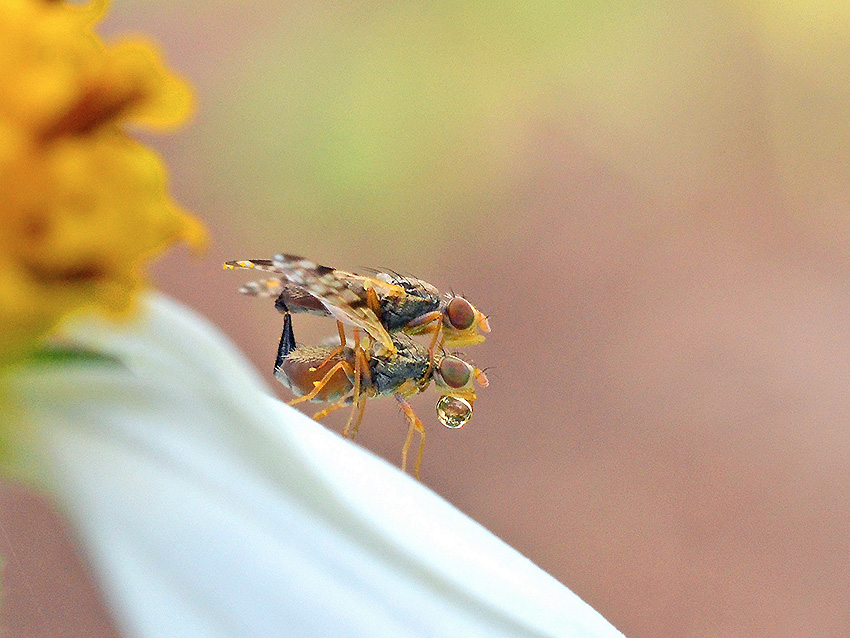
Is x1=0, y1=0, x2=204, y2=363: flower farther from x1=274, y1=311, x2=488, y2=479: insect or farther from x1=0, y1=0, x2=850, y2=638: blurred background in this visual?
x1=0, y1=0, x2=850, y2=638: blurred background

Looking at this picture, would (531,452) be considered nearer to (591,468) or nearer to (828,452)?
(591,468)

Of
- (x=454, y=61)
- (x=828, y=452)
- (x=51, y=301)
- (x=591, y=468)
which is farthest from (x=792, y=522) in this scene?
(x=51, y=301)

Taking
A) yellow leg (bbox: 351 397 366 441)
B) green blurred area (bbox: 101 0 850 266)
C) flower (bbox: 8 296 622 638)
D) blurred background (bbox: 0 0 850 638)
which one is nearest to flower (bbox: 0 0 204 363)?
flower (bbox: 8 296 622 638)

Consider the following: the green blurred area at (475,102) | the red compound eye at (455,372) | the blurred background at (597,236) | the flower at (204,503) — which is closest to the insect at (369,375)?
the red compound eye at (455,372)

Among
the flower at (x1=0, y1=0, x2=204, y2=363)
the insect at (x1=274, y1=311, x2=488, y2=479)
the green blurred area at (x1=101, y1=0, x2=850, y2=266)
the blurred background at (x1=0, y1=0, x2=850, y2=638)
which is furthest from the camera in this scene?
the green blurred area at (x1=101, y1=0, x2=850, y2=266)

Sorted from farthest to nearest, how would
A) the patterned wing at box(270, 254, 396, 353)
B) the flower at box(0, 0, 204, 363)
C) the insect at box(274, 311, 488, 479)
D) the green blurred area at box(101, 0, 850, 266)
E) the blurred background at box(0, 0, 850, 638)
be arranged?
the green blurred area at box(101, 0, 850, 266), the blurred background at box(0, 0, 850, 638), the insect at box(274, 311, 488, 479), the patterned wing at box(270, 254, 396, 353), the flower at box(0, 0, 204, 363)

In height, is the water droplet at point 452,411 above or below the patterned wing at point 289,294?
below

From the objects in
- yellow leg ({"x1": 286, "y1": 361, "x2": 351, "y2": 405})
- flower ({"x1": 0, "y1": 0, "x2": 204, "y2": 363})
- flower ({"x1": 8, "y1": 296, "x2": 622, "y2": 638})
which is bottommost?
yellow leg ({"x1": 286, "y1": 361, "x2": 351, "y2": 405})

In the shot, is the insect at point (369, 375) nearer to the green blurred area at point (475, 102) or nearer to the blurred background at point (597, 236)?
the blurred background at point (597, 236)
